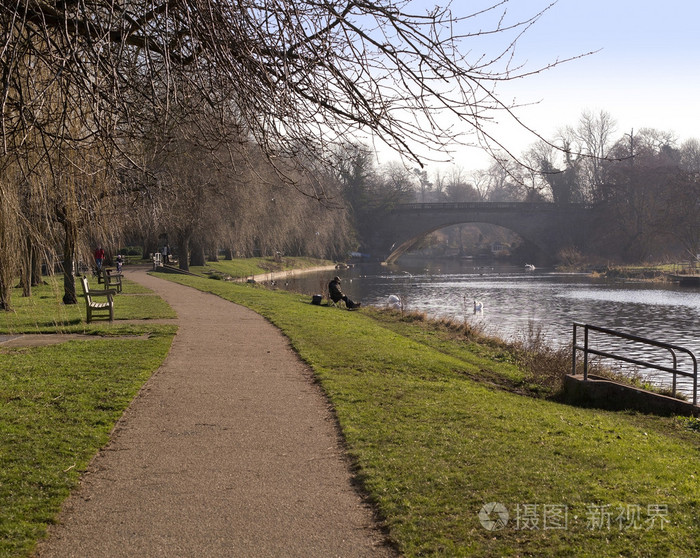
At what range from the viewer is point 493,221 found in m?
83.4

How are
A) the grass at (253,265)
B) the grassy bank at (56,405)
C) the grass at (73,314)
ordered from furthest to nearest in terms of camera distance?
the grass at (253,265)
the grass at (73,314)
the grassy bank at (56,405)

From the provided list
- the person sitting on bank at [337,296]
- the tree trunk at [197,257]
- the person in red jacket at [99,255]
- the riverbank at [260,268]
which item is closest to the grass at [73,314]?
the person in red jacket at [99,255]

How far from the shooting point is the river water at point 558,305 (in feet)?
74.8

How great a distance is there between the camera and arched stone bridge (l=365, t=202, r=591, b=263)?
79.7 metres

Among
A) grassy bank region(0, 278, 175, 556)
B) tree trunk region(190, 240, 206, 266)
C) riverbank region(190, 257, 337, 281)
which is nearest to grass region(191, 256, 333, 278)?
riverbank region(190, 257, 337, 281)

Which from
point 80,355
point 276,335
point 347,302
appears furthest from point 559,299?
point 80,355

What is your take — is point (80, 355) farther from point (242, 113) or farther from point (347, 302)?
point (347, 302)

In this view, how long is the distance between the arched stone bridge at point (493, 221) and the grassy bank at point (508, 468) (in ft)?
231

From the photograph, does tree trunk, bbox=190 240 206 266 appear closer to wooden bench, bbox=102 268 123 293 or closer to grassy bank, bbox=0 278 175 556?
wooden bench, bbox=102 268 123 293

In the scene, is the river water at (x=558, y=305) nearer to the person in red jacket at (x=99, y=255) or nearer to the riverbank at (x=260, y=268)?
the riverbank at (x=260, y=268)

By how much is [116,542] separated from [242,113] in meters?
3.00

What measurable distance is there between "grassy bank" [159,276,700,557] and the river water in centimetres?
709

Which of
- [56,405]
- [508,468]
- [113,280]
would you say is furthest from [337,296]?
[508,468]

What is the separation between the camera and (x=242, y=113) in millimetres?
5277
